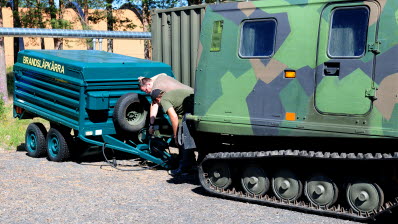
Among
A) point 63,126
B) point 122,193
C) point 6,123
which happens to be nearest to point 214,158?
point 122,193

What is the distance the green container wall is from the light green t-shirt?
2106 mm

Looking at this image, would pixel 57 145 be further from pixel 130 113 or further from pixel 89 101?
pixel 130 113

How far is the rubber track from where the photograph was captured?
6.45 metres

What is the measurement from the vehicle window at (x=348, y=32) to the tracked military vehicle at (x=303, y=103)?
0.04 ft

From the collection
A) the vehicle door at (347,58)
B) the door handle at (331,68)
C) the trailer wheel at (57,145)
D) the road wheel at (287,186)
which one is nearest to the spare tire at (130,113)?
the trailer wheel at (57,145)

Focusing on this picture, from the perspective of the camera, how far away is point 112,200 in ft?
25.0

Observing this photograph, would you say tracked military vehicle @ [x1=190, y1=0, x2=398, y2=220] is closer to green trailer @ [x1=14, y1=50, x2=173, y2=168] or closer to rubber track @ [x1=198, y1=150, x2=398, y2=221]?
rubber track @ [x1=198, y1=150, x2=398, y2=221]

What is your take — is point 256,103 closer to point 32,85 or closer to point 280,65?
point 280,65

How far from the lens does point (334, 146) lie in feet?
23.2

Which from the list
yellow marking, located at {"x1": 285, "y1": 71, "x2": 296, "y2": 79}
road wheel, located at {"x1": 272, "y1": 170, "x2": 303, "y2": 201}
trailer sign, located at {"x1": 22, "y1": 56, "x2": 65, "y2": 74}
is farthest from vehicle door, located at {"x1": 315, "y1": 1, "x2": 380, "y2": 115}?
trailer sign, located at {"x1": 22, "y1": 56, "x2": 65, "y2": 74}

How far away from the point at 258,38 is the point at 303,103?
1.03m

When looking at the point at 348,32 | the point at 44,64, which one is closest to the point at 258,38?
the point at 348,32

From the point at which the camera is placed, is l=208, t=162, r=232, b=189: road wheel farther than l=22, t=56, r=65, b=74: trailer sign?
No

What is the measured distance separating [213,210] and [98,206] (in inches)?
56.0
